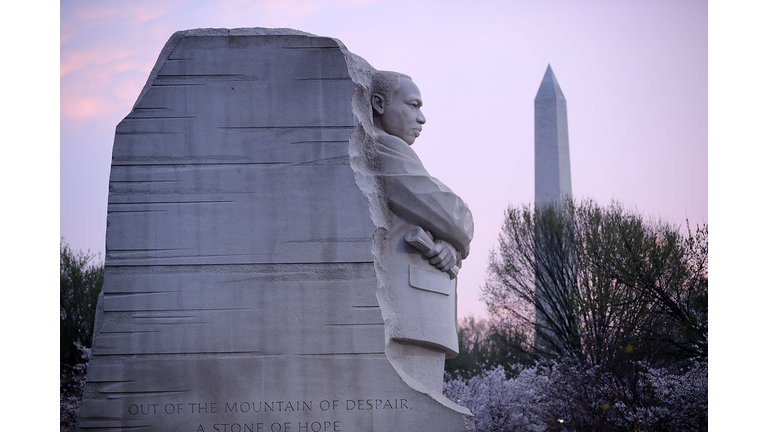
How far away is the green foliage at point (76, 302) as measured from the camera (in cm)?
2062

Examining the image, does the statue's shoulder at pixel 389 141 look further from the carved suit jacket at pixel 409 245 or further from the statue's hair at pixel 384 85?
the statue's hair at pixel 384 85

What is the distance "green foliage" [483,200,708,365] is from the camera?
54.2 feet

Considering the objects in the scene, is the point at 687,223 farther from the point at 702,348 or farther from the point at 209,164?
the point at 209,164

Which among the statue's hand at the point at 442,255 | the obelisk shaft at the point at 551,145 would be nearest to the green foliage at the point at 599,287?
the obelisk shaft at the point at 551,145

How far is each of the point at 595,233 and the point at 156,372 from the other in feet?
53.7

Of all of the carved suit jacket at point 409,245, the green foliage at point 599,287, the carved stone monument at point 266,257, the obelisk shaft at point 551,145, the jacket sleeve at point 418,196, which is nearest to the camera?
the carved stone monument at point 266,257

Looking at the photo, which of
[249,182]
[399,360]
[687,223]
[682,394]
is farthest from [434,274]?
[687,223]

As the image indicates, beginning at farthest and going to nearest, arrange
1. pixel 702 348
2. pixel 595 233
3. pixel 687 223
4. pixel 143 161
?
pixel 595 233 → pixel 687 223 → pixel 702 348 → pixel 143 161

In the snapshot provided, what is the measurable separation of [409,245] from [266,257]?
1047mm

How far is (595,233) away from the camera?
785 inches

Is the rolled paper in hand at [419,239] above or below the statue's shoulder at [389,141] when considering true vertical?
below

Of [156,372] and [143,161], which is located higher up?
[143,161]

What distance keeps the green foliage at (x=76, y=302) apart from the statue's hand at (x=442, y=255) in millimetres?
15947

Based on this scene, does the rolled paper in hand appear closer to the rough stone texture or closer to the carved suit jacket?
the carved suit jacket
